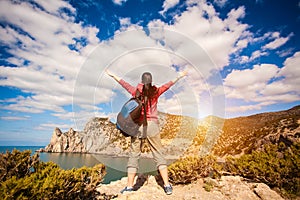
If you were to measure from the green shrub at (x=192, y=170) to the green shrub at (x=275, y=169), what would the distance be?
1032 millimetres

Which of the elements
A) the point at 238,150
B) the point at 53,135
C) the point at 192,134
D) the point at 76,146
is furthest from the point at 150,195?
the point at 53,135

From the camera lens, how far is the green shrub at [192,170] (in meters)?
5.67

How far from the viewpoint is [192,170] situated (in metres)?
5.80

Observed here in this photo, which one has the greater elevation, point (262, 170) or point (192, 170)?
point (192, 170)

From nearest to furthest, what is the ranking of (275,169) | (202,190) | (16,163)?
(16,163), (202,190), (275,169)

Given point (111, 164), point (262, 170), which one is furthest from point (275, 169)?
point (111, 164)

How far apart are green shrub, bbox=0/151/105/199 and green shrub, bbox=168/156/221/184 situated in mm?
2585

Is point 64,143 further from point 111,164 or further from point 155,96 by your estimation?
point 155,96

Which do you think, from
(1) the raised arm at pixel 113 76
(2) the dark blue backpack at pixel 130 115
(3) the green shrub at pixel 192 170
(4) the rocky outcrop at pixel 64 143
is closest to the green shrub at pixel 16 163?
(2) the dark blue backpack at pixel 130 115

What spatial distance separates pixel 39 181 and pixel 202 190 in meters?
4.03

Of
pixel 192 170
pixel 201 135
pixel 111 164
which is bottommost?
pixel 111 164

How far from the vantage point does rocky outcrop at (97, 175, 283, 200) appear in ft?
13.9

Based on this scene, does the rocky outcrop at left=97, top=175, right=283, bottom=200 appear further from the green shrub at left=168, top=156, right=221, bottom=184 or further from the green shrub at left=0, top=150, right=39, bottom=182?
Answer: the green shrub at left=0, top=150, right=39, bottom=182

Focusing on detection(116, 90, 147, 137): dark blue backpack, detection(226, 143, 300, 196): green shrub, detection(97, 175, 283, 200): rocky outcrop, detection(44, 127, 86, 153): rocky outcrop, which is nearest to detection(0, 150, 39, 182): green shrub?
detection(116, 90, 147, 137): dark blue backpack
